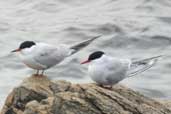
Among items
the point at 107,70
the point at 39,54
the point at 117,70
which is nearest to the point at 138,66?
the point at 117,70

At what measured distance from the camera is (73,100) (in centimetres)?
630

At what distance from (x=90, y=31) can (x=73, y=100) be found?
914cm

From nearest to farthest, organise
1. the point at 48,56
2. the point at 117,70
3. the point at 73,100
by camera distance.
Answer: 1. the point at 73,100
2. the point at 117,70
3. the point at 48,56

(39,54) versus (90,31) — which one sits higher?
(39,54)

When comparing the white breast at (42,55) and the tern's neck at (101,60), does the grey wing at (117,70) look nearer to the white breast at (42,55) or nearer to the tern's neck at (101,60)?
the tern's neck at (101,60)

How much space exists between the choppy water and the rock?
396 centimetres

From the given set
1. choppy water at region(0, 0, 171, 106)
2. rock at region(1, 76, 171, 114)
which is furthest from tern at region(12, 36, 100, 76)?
choppy water at region(0, 0, 171, 106)

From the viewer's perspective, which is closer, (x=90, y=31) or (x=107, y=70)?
(x=107, y=70)

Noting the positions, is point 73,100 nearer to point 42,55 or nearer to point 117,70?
point 117,70

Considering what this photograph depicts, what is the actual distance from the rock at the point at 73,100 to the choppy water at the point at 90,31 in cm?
396

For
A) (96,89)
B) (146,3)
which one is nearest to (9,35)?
(146,3)

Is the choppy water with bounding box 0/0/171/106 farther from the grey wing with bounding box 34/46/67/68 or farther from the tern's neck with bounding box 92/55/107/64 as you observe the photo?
the tern's neck with bounding box 92/55/107/64

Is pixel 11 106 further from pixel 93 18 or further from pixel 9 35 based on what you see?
pixel 93 18

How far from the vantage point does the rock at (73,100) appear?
630cm
